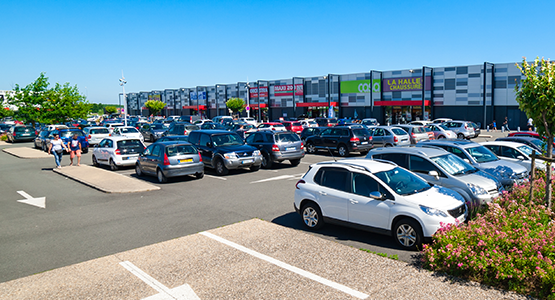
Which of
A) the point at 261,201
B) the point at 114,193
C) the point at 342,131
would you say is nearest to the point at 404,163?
the point at 261,201

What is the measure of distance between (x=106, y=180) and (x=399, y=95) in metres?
40.4

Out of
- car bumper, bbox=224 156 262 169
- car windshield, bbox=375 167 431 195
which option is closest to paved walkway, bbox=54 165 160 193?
car bumper, bbox=224 156 262 169

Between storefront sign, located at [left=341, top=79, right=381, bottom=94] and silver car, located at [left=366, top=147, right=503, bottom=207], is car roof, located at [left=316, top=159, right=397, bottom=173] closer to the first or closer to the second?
silver car, located at [left=366, top=147, right=503, bottom=207]

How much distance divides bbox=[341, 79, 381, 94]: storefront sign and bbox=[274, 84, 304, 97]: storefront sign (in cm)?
750

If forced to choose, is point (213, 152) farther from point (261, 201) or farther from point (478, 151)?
point (478, 151)

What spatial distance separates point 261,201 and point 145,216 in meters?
3.22

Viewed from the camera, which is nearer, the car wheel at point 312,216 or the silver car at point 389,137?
the car wheel at point 312,216

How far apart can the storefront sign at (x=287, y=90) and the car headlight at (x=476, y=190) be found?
51272 mm

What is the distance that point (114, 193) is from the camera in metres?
13.6

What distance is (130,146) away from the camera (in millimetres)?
19359

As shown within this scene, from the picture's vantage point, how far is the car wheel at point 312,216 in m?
8.79

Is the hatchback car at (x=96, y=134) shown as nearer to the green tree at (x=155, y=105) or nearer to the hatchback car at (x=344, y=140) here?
the hatchback car at (x=344, y=140)

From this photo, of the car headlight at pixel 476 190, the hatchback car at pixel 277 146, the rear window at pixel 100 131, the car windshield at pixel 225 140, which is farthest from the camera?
the rear window at pixel 100 131

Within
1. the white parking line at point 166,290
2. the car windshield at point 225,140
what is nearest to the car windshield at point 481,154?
the car windshield at point 225,140
